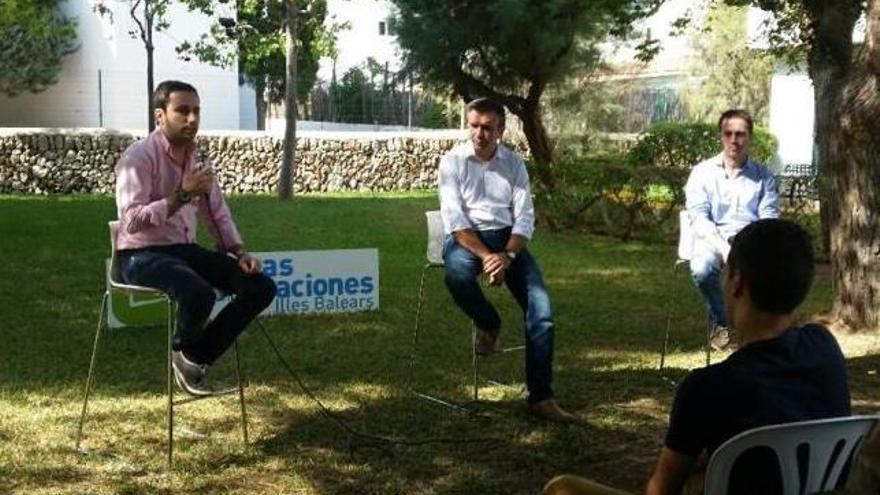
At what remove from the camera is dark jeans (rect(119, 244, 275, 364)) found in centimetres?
491

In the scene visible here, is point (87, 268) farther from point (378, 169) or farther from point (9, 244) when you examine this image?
point (378, 169)

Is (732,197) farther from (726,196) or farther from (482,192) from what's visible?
(482,192)

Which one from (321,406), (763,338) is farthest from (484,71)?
(763,338)

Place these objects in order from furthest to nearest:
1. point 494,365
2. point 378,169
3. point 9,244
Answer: point 378,169
point 9,244
point 494,365

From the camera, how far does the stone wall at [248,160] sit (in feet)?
69.7

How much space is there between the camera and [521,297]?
5.78 m

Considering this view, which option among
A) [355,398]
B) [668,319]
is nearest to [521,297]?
[355,398]

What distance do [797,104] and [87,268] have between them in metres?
16.9

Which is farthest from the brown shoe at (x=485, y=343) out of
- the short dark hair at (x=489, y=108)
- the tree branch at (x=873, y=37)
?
the tree branch at (x=873, y=37)

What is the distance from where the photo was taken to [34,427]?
534 centimetres

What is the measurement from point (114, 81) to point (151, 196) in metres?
23.5

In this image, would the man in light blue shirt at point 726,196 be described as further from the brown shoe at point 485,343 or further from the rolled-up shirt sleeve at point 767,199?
the brown shoe at point 485,343

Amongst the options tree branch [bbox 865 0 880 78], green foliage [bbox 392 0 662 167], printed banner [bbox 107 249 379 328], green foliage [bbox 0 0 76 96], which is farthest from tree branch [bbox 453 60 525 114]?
green foliage [bbox 0 0 76 96]

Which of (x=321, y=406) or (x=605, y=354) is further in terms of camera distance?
(x=605, y=354)
